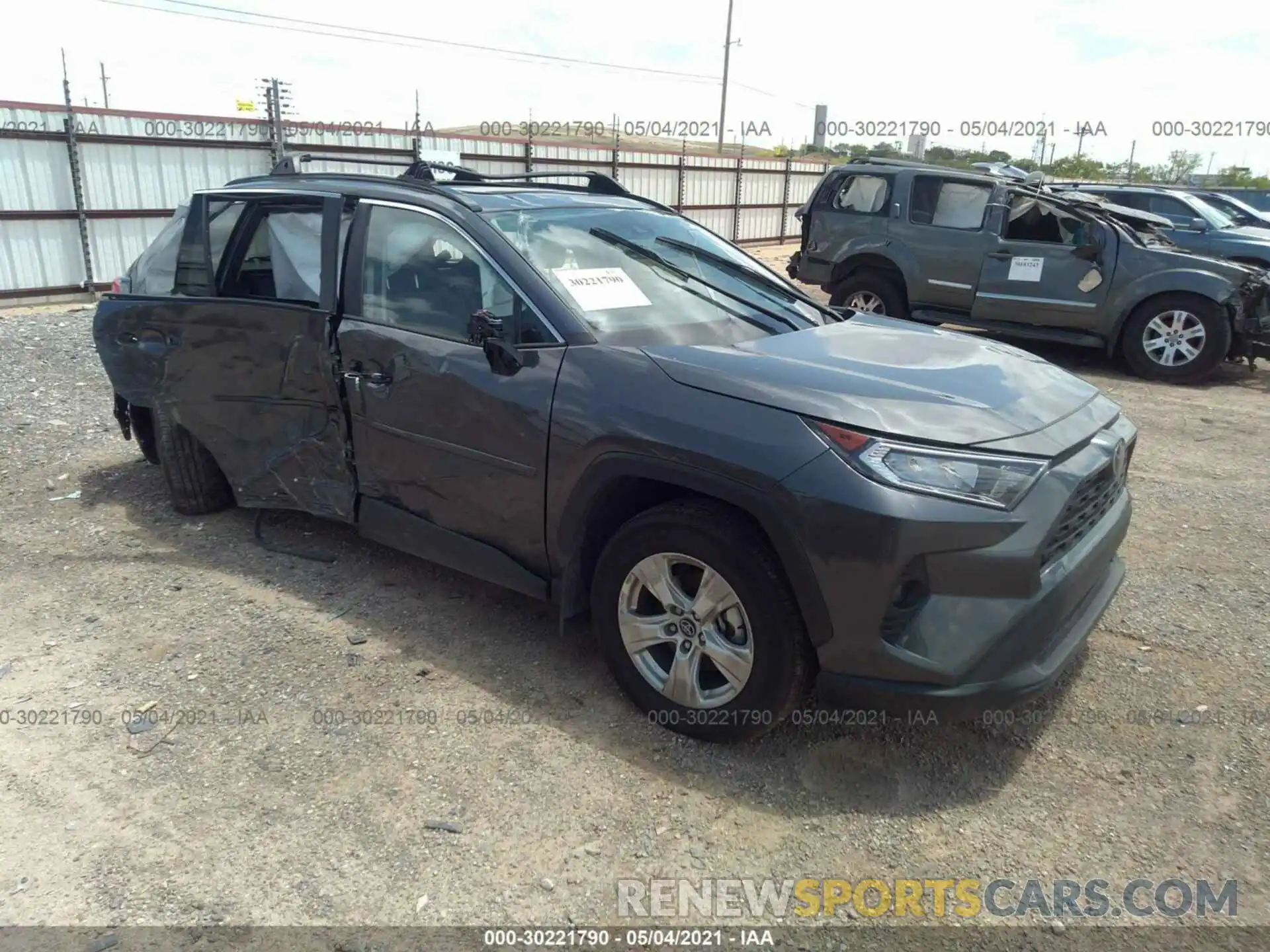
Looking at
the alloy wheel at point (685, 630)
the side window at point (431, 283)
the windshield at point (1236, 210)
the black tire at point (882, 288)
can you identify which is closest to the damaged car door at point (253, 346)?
the side window at point (431, 283)

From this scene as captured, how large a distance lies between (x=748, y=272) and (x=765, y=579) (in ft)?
6.30

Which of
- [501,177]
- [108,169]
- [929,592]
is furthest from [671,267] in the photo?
[108,169]

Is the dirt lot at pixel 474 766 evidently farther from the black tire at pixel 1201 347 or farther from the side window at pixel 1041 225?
the side window at pixel 1041 225

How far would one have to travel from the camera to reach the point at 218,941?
2303 millimetres

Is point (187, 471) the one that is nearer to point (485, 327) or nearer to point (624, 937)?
point (485, 327)

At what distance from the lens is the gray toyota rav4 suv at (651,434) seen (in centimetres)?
263

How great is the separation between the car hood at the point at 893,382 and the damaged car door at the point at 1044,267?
20.7ft

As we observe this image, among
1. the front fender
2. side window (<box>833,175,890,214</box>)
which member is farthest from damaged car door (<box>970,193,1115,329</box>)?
side window (<box>833,175,890,214</box>)

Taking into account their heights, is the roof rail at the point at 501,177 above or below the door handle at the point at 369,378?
above

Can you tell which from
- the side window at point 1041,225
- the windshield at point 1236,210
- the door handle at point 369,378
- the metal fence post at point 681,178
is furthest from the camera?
the metal fence post at point 681,178

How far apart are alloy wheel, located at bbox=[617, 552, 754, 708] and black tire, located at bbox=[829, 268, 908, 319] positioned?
7.75 meters

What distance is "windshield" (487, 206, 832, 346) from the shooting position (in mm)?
3373

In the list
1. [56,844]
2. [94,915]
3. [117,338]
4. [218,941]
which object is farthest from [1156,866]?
[117,338]

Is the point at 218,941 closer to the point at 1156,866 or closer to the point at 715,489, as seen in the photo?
the point at 715,489
